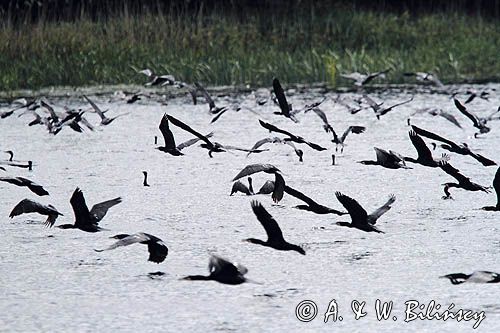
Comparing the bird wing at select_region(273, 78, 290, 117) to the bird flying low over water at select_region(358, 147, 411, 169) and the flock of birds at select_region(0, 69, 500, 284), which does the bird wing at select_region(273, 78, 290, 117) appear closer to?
the flock of birds at select_region(0, 69, 500, 284)

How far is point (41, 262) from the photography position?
12.9ft

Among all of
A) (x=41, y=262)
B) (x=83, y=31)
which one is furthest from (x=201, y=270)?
(x=83, y=31)

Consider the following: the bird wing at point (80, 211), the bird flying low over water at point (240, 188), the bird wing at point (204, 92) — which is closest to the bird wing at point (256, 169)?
the bird flying low over water at point (240, 188)

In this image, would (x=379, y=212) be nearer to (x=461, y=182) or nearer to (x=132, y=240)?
(x=461, y=182)

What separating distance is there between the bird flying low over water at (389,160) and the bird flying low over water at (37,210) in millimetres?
1906

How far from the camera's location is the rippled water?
3.24 m

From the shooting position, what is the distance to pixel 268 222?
12.1 ft

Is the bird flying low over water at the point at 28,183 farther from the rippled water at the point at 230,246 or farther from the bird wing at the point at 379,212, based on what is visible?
the bird wing at the point at 379,212

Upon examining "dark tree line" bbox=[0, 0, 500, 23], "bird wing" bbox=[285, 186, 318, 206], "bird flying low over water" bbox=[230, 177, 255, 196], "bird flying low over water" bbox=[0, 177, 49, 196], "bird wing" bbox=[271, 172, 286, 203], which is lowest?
"dark tree line" bbox=[0, 0, 500, 23]

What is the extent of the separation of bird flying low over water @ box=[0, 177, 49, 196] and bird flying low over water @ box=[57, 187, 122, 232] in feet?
2.84

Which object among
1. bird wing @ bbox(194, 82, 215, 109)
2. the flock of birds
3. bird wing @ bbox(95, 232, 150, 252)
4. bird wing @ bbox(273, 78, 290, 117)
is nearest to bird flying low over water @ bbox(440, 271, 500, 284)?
the flock of birds

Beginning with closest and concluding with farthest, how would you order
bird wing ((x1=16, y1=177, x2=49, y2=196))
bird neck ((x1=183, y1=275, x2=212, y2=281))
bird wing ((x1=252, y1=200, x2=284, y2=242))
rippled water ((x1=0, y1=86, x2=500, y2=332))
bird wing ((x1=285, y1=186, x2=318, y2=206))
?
rippled water ((x1=0, y1=86, x2=500, y2=332)) → bird wing ((x1=252, y1=200, x2=284, y2=242)) → bird neck ((x1=183, y1=275, x2=212, y2=281)) → bird wing ((x1=285, y1=186, x2=318, y2=206)) → bird wing ((x1=16, y1=177, x2=49, y2=196))

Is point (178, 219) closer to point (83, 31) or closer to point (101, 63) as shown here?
point (101, 63)

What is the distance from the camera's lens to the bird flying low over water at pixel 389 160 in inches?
235
